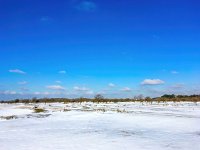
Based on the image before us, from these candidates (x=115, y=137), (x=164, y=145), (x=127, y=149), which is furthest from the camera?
(x=115, y=137)

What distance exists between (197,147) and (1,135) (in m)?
7.67

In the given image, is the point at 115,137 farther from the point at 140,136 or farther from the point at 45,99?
the point at 45,99

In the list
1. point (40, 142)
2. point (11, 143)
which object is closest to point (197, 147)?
point (40, 142)

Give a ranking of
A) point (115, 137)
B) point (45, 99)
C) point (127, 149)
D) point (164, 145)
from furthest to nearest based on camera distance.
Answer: point (45, 99) < point (115, 137) < point (164, 145) < point (127, 149)

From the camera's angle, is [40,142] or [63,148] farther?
[40,142]

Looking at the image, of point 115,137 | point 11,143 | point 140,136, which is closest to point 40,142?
point 11,143

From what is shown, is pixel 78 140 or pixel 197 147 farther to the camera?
pixel 78 140

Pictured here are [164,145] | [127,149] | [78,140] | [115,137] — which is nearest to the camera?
[127,149]

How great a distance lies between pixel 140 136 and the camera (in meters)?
12.4

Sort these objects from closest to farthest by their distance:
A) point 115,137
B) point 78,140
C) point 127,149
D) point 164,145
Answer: point 127,149 < point 164,145 < point 78,140 < point 115,137

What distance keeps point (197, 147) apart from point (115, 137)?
3.37m

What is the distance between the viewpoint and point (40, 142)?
35.3ft

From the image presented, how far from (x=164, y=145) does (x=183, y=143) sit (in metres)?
0.79

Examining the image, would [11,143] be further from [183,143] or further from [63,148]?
[183,143]
